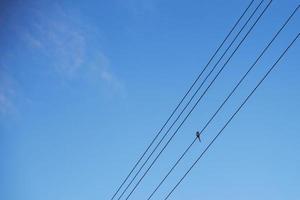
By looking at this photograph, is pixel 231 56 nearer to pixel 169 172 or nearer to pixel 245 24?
pixel 245 24

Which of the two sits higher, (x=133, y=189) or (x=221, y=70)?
(x=221, y=70)

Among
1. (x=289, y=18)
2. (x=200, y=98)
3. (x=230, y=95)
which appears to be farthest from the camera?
(x=200, y=98)

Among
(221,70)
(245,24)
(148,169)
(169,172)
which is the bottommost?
(169,172)

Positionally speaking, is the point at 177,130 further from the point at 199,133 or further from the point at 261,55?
the point at 261,55

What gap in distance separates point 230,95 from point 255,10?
110 inches

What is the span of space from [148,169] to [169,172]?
168cm

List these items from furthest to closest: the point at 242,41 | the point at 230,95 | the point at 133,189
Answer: the point at 133,189 < the point at 242,41 < the point at 230,95

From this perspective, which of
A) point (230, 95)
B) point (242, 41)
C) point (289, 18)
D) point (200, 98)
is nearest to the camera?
point (289, 18)

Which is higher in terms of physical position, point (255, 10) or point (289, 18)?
point (255, 10)

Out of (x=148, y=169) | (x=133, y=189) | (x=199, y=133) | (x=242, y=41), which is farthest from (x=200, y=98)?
(x=133, y=189)

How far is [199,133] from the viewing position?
40.0ft

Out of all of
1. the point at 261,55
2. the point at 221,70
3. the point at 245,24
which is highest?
the point at 245,24

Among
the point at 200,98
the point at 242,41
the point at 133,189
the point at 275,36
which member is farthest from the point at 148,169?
the point at 275,36

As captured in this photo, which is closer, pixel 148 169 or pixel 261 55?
pixel 261 55
